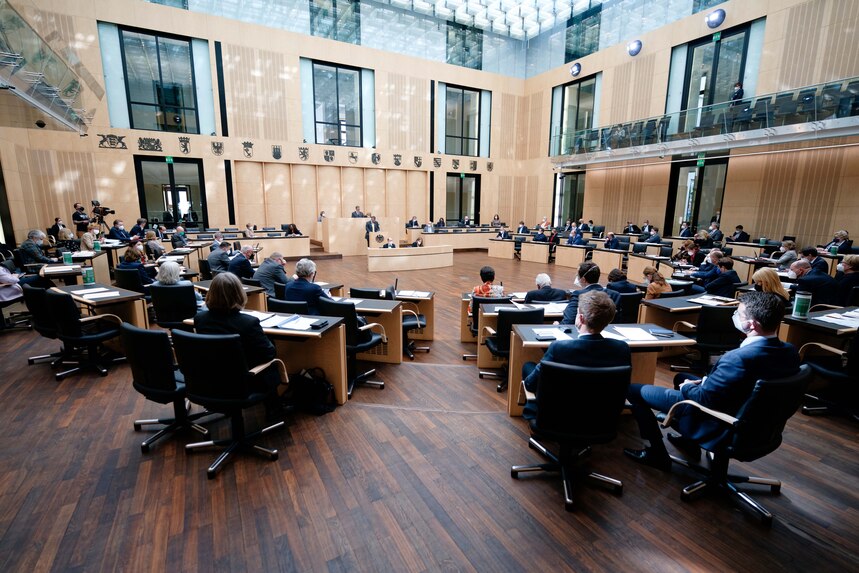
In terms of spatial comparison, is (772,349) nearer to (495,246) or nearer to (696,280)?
(696,280)

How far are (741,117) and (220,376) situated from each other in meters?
13.5

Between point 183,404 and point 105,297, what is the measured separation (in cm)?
220

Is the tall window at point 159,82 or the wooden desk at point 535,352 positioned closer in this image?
the wooden desk at point 535,352

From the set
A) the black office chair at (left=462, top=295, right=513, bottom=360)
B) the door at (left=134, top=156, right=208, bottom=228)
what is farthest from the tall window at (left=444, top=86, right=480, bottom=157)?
the black office chair at (left=462, top=295, right=513, bottom=360)

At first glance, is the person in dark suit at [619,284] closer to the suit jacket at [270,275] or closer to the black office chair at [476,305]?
the black office chair at [476,305]

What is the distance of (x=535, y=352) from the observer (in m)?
3.52

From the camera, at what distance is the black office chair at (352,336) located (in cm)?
398

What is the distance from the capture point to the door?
45.8 feet

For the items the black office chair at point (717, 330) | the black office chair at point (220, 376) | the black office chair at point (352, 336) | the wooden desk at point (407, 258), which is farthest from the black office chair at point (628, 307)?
the wooden desk at point (407, 258)

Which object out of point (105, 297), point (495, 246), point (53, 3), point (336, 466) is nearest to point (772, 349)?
point (336, 466)

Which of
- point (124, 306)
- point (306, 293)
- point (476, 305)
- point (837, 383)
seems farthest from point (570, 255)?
point (124, 306)

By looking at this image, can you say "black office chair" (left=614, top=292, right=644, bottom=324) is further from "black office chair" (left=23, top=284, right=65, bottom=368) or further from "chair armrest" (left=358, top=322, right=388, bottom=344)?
"black office chair" (left=23, top=284, right=65, bottom=368)

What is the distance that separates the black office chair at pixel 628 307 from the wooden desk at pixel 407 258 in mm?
7313

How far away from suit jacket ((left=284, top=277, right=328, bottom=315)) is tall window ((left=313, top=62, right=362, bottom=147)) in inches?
521
